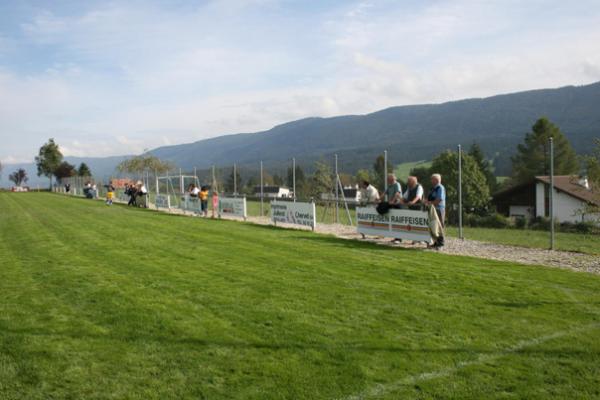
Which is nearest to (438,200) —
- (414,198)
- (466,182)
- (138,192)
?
(414,198)

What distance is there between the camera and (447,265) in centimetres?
1081

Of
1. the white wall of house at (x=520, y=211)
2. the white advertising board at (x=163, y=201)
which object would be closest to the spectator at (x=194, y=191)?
the white advertising board at (x=163, y=201)

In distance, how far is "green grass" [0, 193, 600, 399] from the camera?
4.74 meters

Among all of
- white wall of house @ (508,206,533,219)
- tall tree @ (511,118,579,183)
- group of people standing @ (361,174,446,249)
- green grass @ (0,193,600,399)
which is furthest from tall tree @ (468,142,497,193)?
green grass @ (0,193,600,399)

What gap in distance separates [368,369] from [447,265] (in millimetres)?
6237

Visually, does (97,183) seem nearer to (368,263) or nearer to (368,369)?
(368,263)

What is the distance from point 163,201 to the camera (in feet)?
112

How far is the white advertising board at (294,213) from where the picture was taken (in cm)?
1922

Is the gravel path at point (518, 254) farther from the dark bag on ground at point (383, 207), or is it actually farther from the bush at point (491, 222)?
the bush at point (491, 222)

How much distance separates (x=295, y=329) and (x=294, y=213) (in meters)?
14.0

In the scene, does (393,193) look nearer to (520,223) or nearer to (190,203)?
(190,203)

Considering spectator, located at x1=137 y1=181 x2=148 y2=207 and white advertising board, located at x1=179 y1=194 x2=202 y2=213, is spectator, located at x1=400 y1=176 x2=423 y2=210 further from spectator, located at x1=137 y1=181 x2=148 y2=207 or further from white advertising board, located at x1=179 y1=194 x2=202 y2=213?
spectator, located at x1=137 y1=181 x2=148 y2=207

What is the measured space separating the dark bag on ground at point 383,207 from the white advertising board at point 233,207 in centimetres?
1011

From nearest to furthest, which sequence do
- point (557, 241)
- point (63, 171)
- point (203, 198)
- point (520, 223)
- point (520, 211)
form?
point (557, 241) < point (203, 198) < point (520, 223) < point (520, 211) < point (63, 171)
